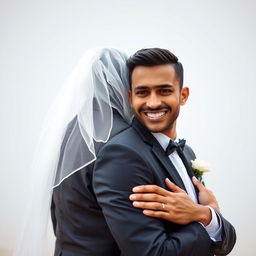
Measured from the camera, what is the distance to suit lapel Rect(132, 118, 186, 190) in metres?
1.17

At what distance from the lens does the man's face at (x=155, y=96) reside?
1.22 metres

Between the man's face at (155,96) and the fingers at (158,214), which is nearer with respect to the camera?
the fingers at (158,214)

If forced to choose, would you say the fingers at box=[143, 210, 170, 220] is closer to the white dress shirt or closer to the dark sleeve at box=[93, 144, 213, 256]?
the dark sleeve at box=[93, 144, 213, 256]

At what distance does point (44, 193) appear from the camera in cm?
134

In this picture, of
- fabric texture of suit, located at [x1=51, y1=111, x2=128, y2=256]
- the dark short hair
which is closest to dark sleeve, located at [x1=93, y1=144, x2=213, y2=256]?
fabric texture of suit, located at [x1=51, y1=111, x2=128, y2=256]

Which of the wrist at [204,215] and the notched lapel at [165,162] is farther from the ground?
the notched lapel at [165,162]

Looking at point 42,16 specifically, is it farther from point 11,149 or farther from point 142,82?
point 142,82

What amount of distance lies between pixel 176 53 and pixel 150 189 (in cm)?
241

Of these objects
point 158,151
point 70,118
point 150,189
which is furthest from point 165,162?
point 70,118

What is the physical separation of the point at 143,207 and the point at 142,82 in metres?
0.47

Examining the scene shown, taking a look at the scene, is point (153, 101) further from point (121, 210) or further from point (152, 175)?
point (121, 210)

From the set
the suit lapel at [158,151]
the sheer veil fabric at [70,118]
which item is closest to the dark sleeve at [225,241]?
the suit lapel at [158,151]

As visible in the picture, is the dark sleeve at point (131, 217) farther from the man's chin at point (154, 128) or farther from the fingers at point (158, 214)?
the man's chin at point (154, 128)

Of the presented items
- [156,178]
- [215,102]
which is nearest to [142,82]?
[156,178]
